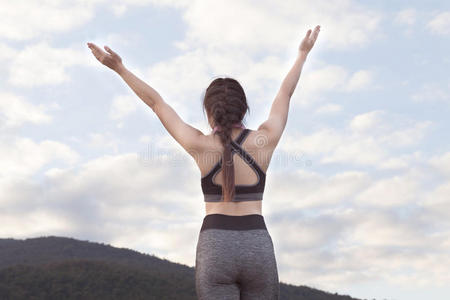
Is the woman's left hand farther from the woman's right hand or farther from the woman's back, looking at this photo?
the woman's right hand

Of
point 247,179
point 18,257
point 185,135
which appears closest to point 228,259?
point 247,179

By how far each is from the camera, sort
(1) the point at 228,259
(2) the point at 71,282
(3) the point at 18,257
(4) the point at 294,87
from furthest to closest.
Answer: (3) the point at 18,257
(2) the point at 71,282
(4) the point at 294,87
(1) the point at 228,259

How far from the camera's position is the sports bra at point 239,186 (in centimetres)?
458

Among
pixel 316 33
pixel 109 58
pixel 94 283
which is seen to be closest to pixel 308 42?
pixel 316 33

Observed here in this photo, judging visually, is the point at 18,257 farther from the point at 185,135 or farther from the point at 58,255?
the point at 185,135

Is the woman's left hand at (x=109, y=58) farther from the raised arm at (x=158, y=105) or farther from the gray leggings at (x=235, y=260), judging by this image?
→ the gray leggings at (x=235, y=260)

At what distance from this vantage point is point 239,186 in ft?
15.0

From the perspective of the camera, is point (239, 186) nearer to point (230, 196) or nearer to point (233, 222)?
point (230, 196)

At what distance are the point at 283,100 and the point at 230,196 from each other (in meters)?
1.40

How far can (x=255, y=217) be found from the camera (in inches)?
180

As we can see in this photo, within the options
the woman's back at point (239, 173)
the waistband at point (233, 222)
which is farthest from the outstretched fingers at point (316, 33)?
the waistband at point (233, 222)

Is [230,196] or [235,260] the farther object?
[230,196]

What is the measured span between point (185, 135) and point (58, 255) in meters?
75.9

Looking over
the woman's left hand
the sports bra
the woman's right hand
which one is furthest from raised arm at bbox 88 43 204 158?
the woman's right hand
